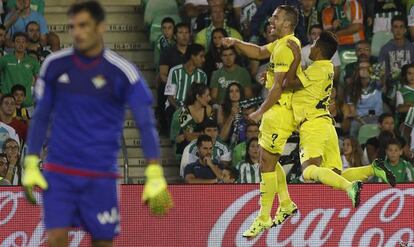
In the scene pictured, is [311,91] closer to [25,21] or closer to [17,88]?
[17,88]

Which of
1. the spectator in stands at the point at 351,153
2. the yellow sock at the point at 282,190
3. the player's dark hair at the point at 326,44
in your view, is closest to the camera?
the player's dark hair at the point at 326,44

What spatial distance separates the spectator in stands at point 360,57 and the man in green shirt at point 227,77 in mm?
1425

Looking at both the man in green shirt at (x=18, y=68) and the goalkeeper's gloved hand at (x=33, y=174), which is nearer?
the goalkeeper's gloved hand at (x=33, y=174)

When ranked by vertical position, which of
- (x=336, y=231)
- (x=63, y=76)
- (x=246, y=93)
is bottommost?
(x=336, y=231)

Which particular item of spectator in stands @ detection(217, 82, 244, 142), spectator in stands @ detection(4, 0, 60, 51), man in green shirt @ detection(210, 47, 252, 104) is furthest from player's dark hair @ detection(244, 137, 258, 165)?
spectator in stands @ detection(4, 0, 60, 51)

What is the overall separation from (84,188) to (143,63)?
34.1 ft

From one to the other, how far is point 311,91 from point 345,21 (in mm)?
5909

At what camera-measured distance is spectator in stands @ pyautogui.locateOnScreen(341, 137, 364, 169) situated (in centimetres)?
1752

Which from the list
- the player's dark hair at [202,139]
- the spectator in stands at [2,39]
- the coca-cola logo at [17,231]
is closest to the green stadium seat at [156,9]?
the spectator in stands at [2,39]

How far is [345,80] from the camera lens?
744 inches

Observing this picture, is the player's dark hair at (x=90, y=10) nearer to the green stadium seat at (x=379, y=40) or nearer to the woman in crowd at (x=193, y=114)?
the woman in crowd at (x=193, y=114)

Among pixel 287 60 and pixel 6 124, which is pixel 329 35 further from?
pixel 6 124

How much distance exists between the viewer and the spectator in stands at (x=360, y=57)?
62.0 feet

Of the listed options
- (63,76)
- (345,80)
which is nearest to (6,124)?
(345,80)
